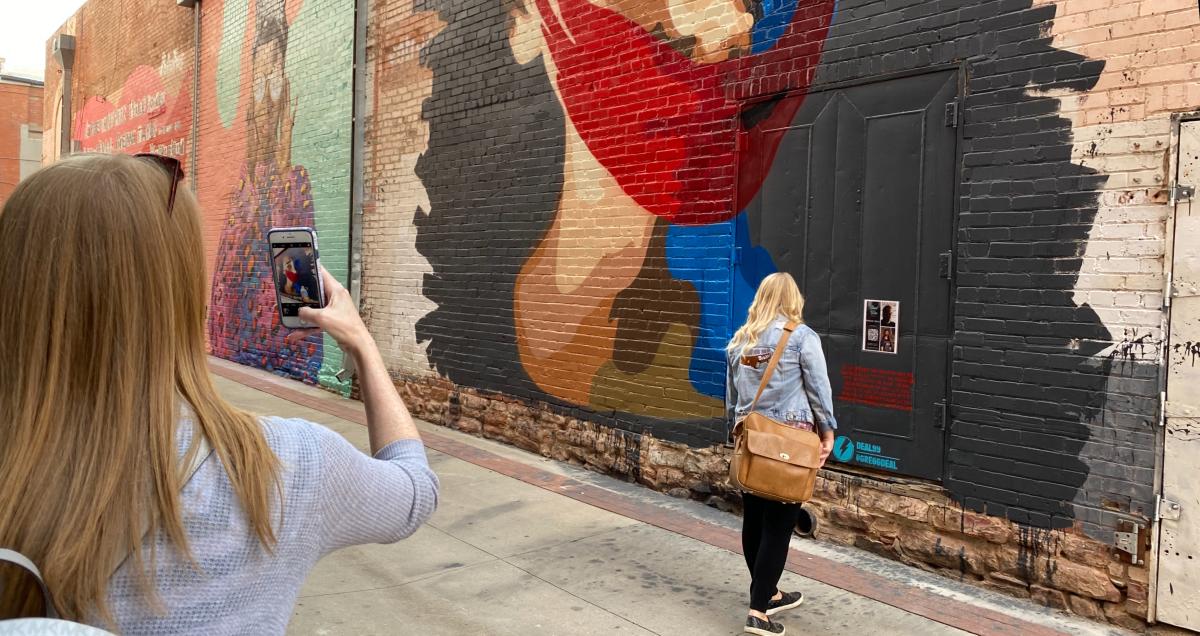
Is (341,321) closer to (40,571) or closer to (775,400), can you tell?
(40,571)

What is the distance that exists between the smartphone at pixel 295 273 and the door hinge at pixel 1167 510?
415 centimetres

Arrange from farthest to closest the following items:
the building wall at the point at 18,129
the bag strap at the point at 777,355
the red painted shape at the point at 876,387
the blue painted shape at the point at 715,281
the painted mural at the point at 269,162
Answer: the building wall at the point at 18,129
the painted mural at the point at 269,162
the blue painted shape at the point at 715,281
the red painted shape at the point at 876,387
the bag strap at the point at 777,355

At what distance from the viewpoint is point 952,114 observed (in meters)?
4.94

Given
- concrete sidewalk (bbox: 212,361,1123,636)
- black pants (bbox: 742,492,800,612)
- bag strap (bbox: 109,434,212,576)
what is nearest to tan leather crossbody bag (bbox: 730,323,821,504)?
black pants (bbox: 742,492,800,612)

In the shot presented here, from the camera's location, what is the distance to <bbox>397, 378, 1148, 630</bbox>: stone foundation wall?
14.2 ft

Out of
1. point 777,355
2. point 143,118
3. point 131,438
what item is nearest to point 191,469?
point 131,438

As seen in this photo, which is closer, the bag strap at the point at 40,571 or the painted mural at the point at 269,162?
the bag strap at the point at 40,571

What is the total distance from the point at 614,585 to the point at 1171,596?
2753 mm

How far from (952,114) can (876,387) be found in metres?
1.69

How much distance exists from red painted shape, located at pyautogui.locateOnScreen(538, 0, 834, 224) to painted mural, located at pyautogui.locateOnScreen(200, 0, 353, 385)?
4757mm

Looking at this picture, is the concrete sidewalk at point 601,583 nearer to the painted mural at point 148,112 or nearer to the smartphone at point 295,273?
the smartphone at point 295,273

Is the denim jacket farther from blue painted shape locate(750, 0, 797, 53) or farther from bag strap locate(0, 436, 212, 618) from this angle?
bag strap locate(0, 436, 212, 618)

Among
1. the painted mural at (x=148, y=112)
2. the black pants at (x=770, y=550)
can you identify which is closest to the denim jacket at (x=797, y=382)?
the black pants at (x=770, y=550)

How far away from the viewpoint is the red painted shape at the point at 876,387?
5.18 meters
